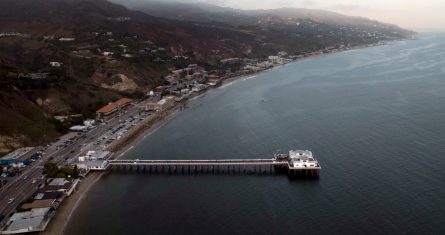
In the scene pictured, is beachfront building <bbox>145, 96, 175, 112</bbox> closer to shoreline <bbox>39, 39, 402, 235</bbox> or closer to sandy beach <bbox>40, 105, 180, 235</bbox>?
shoreline <bbox>39, 39, 402, 235</bbox>

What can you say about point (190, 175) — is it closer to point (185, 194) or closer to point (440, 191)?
point (185, 194)

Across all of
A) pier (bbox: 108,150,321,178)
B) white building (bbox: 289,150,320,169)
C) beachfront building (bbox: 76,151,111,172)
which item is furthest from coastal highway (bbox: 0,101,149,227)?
white building (bbox: 289,150,320,169)

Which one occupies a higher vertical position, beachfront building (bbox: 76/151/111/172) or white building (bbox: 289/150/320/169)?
beachfront building (bbox: 76/151/111/172)

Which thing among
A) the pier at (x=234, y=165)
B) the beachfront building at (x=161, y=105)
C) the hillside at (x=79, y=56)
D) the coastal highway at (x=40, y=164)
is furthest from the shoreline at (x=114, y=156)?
the hillside at (x=79, y=56)

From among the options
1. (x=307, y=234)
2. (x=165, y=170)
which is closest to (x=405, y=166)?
(x=307, y=234)

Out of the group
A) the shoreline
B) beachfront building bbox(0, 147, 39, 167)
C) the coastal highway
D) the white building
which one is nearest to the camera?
the shoreline

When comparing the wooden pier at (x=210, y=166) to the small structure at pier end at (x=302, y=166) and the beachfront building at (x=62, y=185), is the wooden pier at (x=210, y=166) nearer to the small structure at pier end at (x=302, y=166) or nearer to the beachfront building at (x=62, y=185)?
the small structure at pier end at (x=302, y=166)
